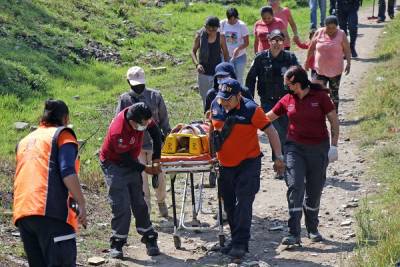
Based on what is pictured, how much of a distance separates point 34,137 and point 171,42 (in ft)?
49.3

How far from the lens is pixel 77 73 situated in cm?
1755

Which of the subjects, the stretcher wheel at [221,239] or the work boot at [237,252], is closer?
the work boot at [237,252]

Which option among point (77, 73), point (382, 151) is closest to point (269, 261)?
point (382, 151)

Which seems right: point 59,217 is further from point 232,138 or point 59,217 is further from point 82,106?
point 82,106

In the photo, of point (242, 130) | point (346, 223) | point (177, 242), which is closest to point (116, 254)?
point (177, 242)

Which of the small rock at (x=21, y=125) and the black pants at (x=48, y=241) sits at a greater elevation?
the black pants at (x=48, y=241)

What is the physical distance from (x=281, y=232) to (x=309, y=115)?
1.55 m

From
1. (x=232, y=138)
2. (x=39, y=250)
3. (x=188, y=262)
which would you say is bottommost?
(x=188, y=262)

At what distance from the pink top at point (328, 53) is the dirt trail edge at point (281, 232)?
1.04 metres

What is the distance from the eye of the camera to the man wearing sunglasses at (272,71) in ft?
34.6

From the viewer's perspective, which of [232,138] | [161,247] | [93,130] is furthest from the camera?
[93,130]

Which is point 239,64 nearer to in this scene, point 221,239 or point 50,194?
point 221,239

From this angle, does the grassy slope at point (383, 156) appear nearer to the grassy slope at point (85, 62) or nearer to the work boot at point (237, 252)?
the work boot at point (237, 252)

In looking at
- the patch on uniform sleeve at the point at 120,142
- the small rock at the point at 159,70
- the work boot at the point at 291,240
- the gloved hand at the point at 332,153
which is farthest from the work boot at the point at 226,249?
the small rock at the point at 159,70
